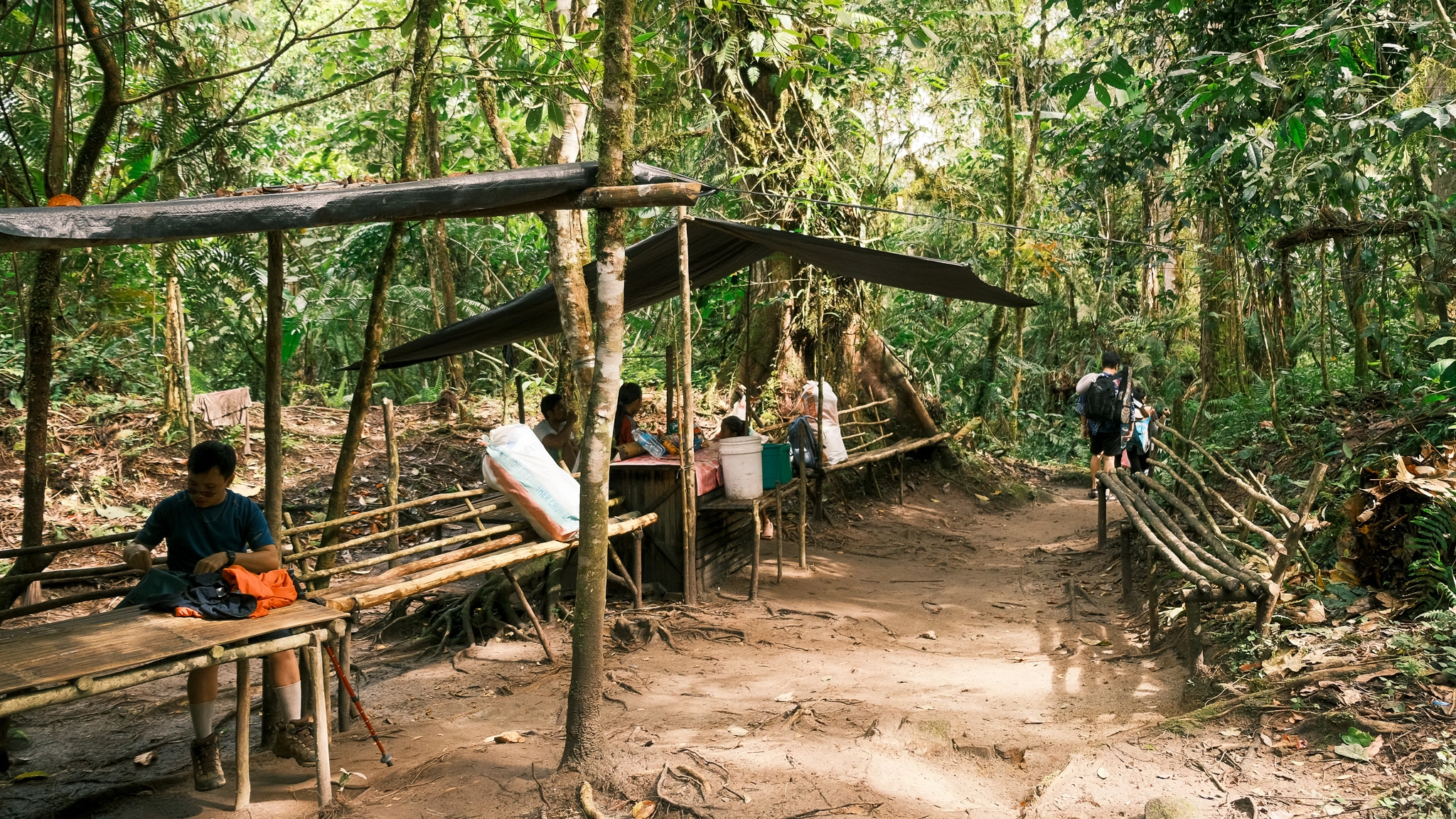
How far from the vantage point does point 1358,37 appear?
5.34 m

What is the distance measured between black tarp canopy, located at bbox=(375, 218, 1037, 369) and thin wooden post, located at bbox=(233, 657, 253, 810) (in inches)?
123

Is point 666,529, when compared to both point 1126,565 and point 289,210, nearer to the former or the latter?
point 1126,565

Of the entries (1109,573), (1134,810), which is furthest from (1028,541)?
(1134,810)

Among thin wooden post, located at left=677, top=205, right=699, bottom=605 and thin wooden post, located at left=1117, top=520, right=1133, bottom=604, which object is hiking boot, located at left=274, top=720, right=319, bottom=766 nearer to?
thin wooden post, located at left=677, top=205, right=699, bottom=605

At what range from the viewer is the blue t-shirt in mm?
3926

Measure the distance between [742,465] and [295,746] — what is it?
3.42 metres

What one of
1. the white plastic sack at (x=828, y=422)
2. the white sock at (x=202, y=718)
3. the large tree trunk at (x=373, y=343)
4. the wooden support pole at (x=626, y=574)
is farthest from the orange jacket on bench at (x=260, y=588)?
the white plastic sack at (x=828, y=422)

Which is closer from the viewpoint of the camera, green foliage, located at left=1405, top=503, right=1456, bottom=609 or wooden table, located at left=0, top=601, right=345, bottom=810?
wooden table, located at left=0, top=601, right=345, bottom=810

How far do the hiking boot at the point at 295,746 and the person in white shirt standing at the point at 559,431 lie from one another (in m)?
3.30

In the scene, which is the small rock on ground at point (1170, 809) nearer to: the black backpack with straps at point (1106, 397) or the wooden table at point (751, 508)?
the wooden table at point (751, 508)

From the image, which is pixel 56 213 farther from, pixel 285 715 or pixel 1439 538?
pixel 1439 538

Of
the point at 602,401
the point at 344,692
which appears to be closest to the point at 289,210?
the point at 602,401

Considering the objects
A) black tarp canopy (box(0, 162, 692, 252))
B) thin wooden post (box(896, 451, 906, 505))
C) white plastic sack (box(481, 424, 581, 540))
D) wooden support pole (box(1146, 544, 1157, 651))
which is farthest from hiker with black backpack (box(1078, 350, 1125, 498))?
black tarp canopy (box(0, 162, 692, 252))

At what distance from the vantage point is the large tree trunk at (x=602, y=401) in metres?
3.62
